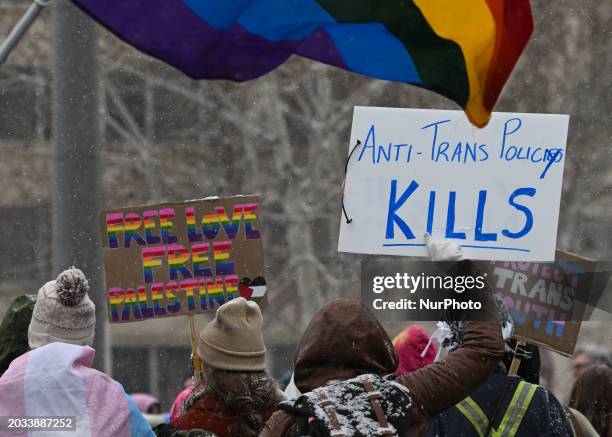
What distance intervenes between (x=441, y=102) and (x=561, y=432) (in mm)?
8986

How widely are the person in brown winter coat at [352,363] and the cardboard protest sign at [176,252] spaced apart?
5.69ft

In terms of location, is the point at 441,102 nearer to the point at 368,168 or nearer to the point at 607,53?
the point at 607,53

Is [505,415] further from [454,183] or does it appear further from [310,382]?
[310,382]

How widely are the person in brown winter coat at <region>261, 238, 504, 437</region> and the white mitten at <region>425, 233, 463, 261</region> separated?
822mm

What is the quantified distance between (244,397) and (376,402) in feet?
2.42

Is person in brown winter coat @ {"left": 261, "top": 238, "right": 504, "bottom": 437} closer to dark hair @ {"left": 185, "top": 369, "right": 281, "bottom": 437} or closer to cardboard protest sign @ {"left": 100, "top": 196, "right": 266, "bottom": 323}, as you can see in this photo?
dark hair @ {"left": 185, "top": 369, "right": 281, "bottom": 437}

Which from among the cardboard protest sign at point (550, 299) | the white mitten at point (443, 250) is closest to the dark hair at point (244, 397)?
the white mitten at point (443, 250)

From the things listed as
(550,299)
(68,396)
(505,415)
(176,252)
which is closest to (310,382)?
(68,396)

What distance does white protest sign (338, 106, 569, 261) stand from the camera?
211 inches

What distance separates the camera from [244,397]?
475cm

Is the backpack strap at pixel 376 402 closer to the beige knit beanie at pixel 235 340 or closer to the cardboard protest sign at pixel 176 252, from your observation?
the beige knit beanie at pixel 235 340

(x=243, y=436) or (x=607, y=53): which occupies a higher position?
(x=607, y=53)

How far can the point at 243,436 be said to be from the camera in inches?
187

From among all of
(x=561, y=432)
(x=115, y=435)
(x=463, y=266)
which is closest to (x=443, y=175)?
(x=463, y=266)
